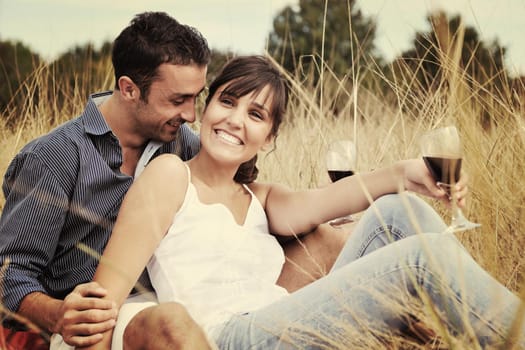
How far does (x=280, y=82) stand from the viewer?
2758mm

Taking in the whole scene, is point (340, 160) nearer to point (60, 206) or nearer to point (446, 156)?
point (446, 156)

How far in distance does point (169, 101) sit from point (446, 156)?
4.52 ft

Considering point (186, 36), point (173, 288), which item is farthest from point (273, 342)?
point (186, 36)

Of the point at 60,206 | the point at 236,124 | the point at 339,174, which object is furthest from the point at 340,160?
the point at 60,206

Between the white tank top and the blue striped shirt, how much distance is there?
1.40 ft

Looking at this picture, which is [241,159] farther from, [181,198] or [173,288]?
[173,288]

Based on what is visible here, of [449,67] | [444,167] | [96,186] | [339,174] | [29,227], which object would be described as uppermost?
[449,67]

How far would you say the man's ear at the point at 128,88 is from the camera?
3.04 meters

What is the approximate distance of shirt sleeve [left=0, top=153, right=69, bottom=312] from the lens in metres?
2.44

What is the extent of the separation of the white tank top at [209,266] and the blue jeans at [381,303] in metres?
0.23

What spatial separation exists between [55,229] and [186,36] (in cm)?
111

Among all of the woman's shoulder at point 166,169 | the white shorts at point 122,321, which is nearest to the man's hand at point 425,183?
the woman's shoulder at point 166,169

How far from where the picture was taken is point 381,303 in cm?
194

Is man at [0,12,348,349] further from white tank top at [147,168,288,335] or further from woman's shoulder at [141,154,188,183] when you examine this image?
woman's shoulder at [141,154,188,183]
